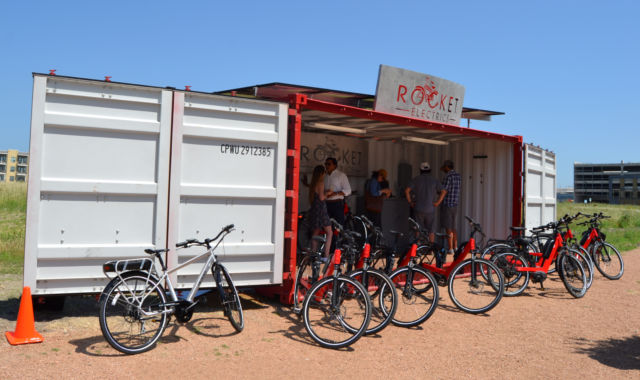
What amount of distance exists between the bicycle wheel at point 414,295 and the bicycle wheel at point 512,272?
198cm

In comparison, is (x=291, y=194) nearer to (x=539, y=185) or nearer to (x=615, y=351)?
(x=615, y=351)

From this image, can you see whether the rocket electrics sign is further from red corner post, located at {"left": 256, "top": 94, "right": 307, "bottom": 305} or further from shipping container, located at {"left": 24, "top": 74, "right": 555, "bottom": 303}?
red corner post, located at {"left": 256, "top": 94, "right": 307, "bottom": 305}

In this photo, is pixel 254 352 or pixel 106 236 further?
pixel 106 236

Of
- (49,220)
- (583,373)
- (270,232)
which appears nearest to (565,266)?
(583,373)

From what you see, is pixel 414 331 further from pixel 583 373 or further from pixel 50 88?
pixel 50 88

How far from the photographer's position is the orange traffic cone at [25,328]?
5141 mm

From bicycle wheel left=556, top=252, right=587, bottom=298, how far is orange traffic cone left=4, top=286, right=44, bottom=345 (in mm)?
6698

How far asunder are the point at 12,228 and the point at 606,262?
1647 centimetres

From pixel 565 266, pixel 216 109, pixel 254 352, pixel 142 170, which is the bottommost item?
pixel 254 352

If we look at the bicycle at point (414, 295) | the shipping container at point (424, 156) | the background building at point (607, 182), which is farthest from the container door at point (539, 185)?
the background building at point (607, 182)

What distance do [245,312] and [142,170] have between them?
201cm

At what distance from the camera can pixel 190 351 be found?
5.15m

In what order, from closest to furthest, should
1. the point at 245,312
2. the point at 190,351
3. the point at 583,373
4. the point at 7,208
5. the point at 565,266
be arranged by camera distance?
1. the point at 583,373
2. the point at 190,351
3. the point at 245,312
4. the point at 565,266
5. the point at 7,208

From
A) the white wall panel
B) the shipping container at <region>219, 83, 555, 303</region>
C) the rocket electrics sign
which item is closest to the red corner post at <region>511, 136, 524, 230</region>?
the shipping container at <region>219, 83, 555, 303</region>
